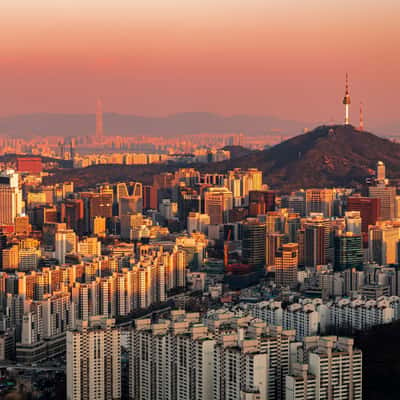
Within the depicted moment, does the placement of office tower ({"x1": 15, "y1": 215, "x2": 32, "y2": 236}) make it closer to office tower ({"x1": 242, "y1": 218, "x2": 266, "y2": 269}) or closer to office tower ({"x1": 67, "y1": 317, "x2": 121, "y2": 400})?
office tower ({"x1": 242, "y1": 218, "x2": 266, "y2": 269})

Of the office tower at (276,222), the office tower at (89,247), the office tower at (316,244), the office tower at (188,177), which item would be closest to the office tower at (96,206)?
the office tower at (89,247)

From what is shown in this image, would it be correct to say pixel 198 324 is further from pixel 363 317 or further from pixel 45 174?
pixel 45 174

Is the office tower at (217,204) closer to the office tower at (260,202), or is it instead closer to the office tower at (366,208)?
the office tower at (260,202)

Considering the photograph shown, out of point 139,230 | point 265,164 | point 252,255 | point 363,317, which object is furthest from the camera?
point 265,164

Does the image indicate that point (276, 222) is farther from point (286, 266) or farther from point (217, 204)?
point (217, 204)

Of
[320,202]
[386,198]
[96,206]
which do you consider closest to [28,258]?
[96,206]

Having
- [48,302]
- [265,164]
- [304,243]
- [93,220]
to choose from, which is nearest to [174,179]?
[265,164]

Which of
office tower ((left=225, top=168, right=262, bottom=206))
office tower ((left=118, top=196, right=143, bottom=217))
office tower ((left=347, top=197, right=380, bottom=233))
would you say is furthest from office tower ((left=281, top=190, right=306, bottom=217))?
office tower ((left=118, top=196, right=143, bottom=217))
